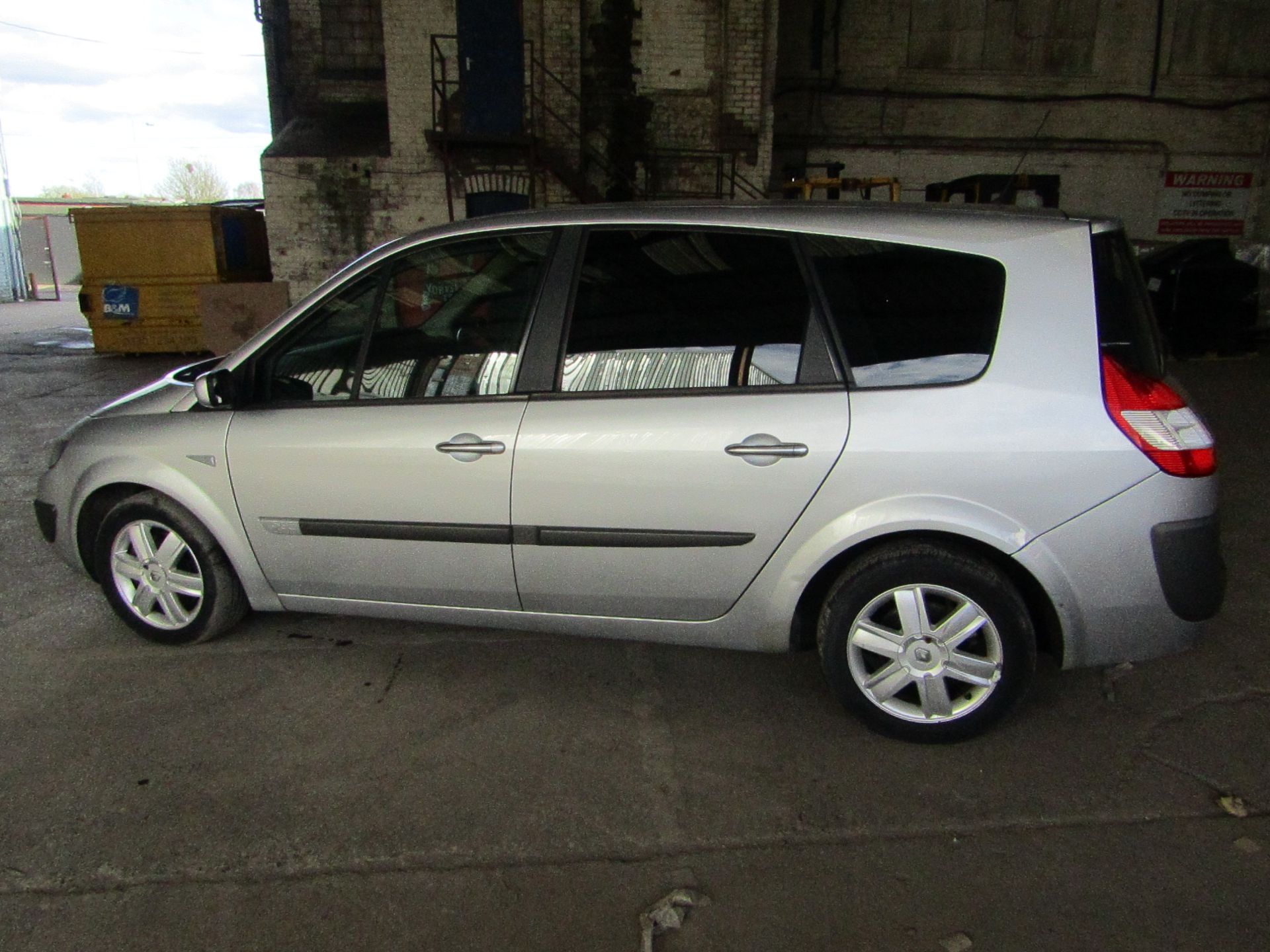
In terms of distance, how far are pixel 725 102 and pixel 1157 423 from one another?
12320mm

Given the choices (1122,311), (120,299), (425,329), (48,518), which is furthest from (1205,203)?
(48,518)

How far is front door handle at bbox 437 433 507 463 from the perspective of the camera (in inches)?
123

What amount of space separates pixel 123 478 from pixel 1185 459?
3.69m

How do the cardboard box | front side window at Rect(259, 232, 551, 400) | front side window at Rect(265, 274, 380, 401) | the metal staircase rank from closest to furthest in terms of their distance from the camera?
front side window at Rect(259, 232, 551, 400) < front side window at Rect(265, 274, 380, 401) < the cardboard box < the metal staircase

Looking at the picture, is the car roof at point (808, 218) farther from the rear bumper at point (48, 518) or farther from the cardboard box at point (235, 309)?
the cardboard box at point (235, 309)

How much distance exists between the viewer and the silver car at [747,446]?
2781mm

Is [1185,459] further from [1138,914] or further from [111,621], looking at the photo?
[111,621]

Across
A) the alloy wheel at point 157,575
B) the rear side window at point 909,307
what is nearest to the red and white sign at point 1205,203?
the rear side window at point 909,307

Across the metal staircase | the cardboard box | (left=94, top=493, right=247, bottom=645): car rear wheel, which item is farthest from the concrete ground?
the metal staircase

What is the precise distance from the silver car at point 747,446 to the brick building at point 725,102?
35.2ft

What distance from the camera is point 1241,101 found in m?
16.0

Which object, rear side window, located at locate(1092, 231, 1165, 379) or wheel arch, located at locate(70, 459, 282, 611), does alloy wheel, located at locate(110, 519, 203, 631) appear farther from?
rear side window, located at locate(1092, 231, 1165, 379)

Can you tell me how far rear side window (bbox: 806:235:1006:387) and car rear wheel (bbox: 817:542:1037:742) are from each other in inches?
22.1

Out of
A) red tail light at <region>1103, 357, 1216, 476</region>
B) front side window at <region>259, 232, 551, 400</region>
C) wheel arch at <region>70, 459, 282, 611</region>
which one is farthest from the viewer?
wheel arch at <region>70, 459, 282, 611</region>
